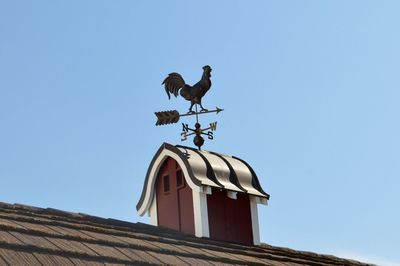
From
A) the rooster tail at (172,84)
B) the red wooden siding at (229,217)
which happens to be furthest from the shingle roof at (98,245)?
the rooster tail at (172,84)

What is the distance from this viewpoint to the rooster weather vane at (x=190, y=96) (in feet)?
37.7

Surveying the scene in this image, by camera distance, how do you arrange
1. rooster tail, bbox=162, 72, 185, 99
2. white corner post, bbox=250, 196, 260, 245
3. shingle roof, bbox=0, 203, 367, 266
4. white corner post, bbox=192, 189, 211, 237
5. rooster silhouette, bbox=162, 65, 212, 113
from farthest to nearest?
rooster tail, bbox=162, 72, 185, 99
rooster silhouette, bbox=162, 65, 212, 113
white corner post, bbox=250, 196, 260, 245
white corner post, bbox=192, 189, 211, 237
shingle roof, bbox=0, 203, 367, 266

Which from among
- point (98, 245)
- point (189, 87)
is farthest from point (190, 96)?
point (98, 245)

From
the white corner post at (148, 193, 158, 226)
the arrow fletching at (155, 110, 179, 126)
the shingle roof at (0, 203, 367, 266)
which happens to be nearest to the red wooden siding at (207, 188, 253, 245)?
the shingle roof at (0, 203, 367, 266)

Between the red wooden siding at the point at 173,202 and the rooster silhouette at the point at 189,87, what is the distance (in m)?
0.99

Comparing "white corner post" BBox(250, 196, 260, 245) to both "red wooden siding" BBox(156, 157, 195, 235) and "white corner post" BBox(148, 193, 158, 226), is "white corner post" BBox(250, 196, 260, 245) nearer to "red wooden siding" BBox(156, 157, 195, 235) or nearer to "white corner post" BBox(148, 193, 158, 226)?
"red wooden siding" BBox(156, 157, 195, 235)

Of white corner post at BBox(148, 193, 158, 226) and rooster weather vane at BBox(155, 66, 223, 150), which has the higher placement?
rooster weather vane at BBox(155, 66, 223, 150)

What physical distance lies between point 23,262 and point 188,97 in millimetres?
6444

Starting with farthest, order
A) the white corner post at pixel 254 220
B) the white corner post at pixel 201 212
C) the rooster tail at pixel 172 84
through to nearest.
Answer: the rooster tail at pixel 172 84 < the white corner post at pixel 254 220 < the white corner post at pixel 201 212

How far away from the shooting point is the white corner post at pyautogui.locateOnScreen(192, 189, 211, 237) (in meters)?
10.7

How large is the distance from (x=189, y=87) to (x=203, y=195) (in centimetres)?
192

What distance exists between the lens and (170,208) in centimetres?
1134

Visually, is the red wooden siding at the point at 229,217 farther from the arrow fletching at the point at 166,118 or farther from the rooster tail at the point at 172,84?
the rooster tail at the point at 172,84

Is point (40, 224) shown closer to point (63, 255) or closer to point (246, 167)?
point (63, 255)
